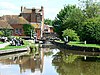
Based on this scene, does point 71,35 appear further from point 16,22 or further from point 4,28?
point 16,22

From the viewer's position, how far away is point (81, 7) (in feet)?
263

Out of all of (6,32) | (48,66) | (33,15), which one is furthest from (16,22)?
(48,66)

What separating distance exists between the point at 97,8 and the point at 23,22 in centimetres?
2969

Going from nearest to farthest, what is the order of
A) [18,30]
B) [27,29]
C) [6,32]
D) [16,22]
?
1. [6,32]
2. [27,29]
3. [16,22]
4. [18,30]

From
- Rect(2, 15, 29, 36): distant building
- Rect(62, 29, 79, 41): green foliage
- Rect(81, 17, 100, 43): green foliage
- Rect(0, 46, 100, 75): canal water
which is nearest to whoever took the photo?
Rect(0, 46, 100, 75): canal water

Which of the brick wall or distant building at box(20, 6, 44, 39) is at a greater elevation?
distant building at box(20, 6, 44, 39)

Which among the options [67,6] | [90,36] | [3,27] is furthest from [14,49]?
[67,6]

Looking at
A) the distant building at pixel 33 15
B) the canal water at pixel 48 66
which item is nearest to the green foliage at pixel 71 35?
the canal water at pixel 48 66

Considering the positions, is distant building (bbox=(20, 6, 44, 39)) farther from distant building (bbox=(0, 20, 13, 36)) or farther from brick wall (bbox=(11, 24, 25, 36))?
distant building (bbox=(0, 20, 13, 36))


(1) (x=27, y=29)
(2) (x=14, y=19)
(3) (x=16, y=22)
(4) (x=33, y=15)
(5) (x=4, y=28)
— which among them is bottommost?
(1) (x=27, y=29)

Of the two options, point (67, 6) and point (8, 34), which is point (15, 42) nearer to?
point (8, 34)

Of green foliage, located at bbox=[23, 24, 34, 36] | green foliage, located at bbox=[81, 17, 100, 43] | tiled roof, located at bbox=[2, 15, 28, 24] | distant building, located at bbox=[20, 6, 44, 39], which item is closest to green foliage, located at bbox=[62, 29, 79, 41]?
green foliage, located at bbox=[81, 17, 100, 43]

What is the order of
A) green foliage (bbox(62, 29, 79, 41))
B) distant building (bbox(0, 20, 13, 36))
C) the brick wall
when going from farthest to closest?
the brick wall → distant building (bbox(0, 20, 13, 36)) → green foliage (bbox(62, 29, 79, 41))

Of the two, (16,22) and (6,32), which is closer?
(6,32)
